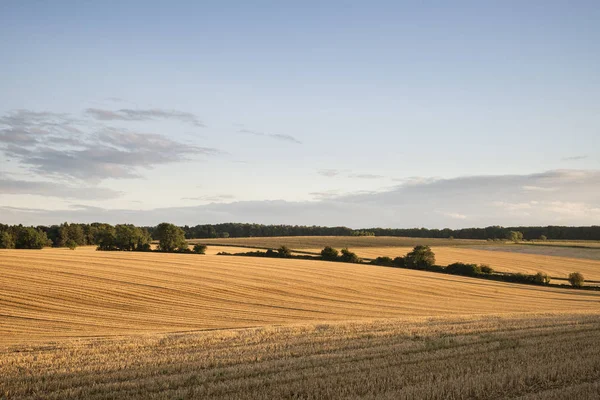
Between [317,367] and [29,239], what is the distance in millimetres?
81059

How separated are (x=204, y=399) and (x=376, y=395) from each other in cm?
304

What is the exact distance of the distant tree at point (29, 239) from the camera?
263 feet

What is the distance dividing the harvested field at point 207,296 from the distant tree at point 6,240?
3615cm

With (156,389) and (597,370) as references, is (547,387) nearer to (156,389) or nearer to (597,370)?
(597,370)

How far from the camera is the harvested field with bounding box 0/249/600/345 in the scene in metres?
26.6

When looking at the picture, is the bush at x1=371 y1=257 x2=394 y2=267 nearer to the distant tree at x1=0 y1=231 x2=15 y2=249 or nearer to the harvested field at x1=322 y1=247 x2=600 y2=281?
the harvested field at x1=322 y1=247 x2=600 y2=281

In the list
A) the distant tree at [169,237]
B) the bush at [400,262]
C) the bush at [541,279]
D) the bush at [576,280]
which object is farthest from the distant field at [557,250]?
the distant tree at [169,237]

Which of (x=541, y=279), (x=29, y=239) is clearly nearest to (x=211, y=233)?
(x=29, y=239)

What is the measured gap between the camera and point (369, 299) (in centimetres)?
4038

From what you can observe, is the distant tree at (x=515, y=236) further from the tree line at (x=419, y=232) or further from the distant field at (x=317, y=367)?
the distant field at (x=317, y=367)

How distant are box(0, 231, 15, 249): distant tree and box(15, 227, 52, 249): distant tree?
1787mm

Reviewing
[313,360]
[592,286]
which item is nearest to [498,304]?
[592,286]

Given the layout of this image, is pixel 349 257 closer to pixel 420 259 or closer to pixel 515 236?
pixel 420 259

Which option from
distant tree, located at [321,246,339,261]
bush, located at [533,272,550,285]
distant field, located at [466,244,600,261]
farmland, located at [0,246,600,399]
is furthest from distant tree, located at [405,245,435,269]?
distant field, located at [466,244,600,261]
